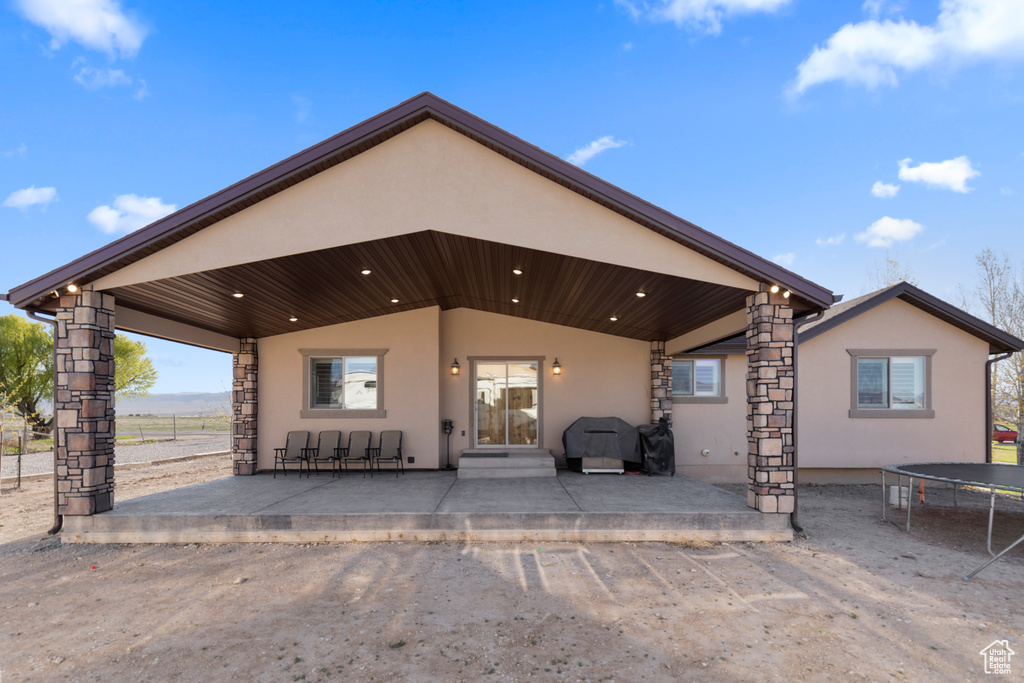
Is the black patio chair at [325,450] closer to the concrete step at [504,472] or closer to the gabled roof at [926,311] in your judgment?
the concrete step at [504,472]

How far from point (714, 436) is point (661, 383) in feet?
5.64

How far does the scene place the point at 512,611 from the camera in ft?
13.4

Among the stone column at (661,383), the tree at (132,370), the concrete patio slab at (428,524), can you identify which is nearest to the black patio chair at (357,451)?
the concrete patio slab at (428,524)

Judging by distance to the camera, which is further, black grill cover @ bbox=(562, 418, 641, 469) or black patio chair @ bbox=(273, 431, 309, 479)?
black grill cover @ bbox=(562, 418, 641, 469)

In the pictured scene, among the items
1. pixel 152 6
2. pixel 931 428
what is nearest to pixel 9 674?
pixel 931 428

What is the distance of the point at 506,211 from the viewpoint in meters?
5.86

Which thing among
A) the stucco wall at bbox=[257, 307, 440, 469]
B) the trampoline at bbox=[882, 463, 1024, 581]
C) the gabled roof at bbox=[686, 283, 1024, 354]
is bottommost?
the trampoline at bbox=[882, 463, 1024, 581]

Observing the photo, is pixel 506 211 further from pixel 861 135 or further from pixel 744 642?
pixel 861 135

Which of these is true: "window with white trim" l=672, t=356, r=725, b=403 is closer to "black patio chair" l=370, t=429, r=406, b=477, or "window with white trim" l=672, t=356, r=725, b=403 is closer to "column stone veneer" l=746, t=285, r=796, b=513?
"column stone veneer" l=746, t=285, r=796, b=513

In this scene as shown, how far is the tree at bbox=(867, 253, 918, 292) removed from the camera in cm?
1709

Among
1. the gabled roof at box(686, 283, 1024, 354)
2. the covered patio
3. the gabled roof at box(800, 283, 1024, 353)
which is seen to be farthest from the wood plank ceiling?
the gabled roof at box(800, 283, 1024, 353)

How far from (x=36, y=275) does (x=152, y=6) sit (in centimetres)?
1009

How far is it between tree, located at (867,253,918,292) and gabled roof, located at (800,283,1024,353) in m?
8.16

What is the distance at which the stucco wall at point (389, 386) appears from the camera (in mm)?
9914
